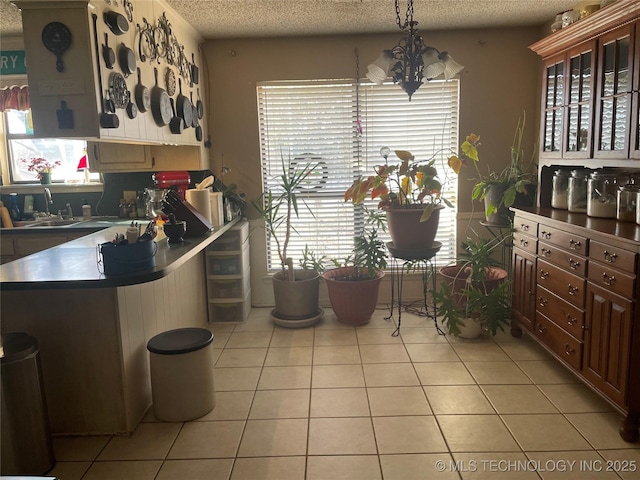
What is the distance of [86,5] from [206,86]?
1.95m

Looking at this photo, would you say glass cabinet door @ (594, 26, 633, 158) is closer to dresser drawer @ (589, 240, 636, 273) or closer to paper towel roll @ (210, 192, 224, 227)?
dresser drawer @ (589, 240, 636, 273)

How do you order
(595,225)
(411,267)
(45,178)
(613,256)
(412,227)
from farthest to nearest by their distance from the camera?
(45,178), (411,267), (412,227), (595,225), (613,256)

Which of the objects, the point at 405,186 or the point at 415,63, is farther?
the point at 405,186

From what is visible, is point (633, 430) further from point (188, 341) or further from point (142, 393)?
point (142, 393)

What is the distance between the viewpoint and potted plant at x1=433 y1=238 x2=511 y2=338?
349 centimetres

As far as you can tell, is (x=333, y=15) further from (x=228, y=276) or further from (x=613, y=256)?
(x=613, y=256)

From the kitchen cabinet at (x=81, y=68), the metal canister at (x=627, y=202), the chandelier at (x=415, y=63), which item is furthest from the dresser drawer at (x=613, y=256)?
the kitchen cabinet at (x=81, y=68)

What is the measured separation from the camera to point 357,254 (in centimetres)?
401

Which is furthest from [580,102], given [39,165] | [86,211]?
[39,165]

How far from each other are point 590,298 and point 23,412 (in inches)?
107

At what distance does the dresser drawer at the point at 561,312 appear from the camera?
2.67m

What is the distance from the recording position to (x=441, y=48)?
420cm

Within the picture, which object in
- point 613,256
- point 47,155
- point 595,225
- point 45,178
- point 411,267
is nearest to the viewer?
point 613,256

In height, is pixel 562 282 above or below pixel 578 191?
below
